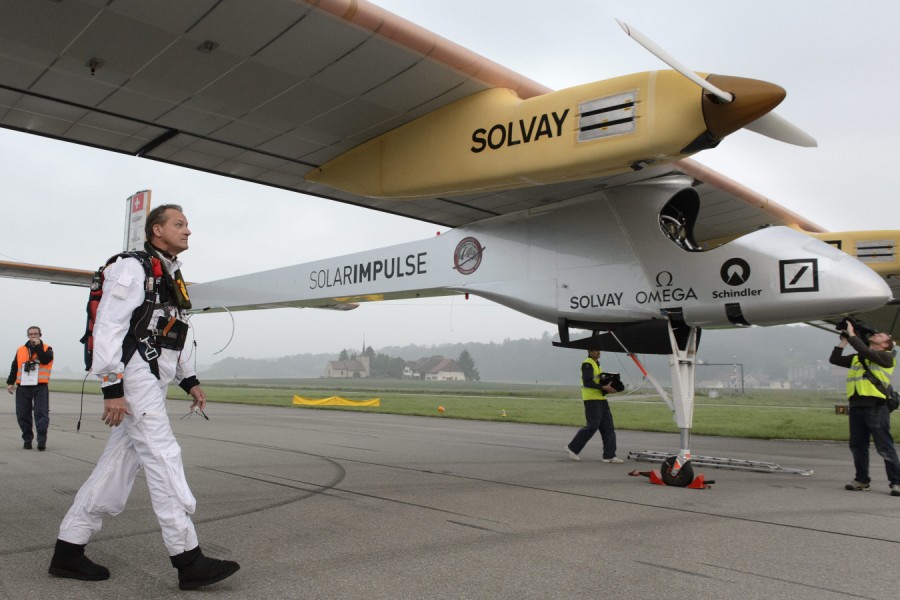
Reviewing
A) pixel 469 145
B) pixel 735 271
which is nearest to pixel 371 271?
pixel 469 145

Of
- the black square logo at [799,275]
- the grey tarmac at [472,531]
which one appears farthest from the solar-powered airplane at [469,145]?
the grey tarmac at [472,531]

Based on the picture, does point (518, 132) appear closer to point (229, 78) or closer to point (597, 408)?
point (229, 78)

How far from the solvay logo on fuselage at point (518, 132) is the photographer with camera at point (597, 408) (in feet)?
14.5

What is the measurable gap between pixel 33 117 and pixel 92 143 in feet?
2.21

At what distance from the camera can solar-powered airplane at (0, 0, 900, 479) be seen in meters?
5.07

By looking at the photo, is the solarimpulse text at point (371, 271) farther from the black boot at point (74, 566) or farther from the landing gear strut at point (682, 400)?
the black boot at point (74, 566)

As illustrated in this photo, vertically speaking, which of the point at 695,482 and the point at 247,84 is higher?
the point at 247,84

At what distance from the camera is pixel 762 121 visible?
5.94 meters

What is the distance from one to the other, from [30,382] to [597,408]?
8.92m

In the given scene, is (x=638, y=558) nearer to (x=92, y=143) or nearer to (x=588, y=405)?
(x=588, y=405)

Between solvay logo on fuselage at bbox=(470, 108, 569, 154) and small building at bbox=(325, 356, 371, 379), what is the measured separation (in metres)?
122

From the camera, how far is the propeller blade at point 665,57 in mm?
4660

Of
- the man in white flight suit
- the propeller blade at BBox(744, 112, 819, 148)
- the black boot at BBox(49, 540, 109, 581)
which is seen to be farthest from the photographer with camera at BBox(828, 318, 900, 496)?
the black boot at BBox(49, 540, 109, 581)

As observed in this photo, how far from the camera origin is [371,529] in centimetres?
465
